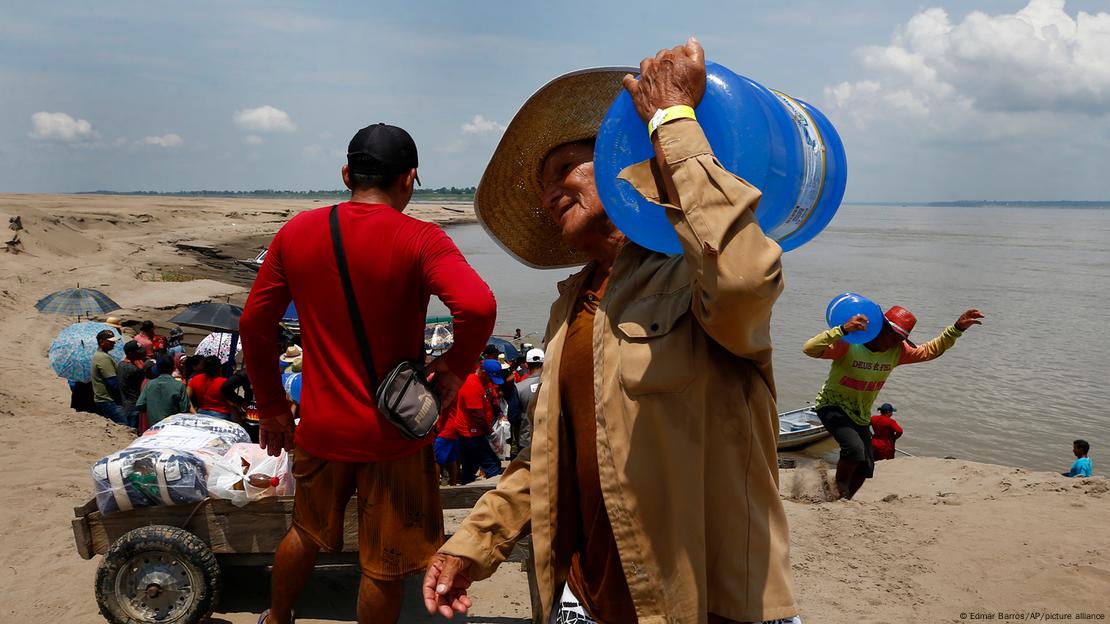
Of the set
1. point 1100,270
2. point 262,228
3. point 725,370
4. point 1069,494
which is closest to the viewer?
point 725,370

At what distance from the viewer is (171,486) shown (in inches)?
146

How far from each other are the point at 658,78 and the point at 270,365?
2.13 metres

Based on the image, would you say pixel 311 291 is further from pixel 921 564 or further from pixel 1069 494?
pixel 1069 494

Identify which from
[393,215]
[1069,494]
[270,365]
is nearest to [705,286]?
[393,215]

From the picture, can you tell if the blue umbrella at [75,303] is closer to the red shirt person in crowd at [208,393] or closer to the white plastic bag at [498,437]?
the red shirt person in crowd at [208,393]

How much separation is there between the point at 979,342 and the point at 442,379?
2493 centimetres

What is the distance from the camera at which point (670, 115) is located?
4.92 feet

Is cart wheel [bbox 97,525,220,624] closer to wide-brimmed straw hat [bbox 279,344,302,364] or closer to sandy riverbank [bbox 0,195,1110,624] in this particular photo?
sandy riverbank [bbox 0,195,1110,624]

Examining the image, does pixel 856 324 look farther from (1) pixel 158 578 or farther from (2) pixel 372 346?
(1) pixel 158 578

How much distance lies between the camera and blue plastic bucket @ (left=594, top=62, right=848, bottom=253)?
158 cm

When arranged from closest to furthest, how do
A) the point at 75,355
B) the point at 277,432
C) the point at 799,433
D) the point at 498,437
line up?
the point at 277,432, the point at 498,437, the point at 75,355, the point at 799,433

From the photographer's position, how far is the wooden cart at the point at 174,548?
365 centimetres

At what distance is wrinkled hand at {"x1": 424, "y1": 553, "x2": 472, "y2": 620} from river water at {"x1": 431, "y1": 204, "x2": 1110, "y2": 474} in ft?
44.4

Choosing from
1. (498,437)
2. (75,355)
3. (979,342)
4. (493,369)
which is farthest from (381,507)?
(979,342)
